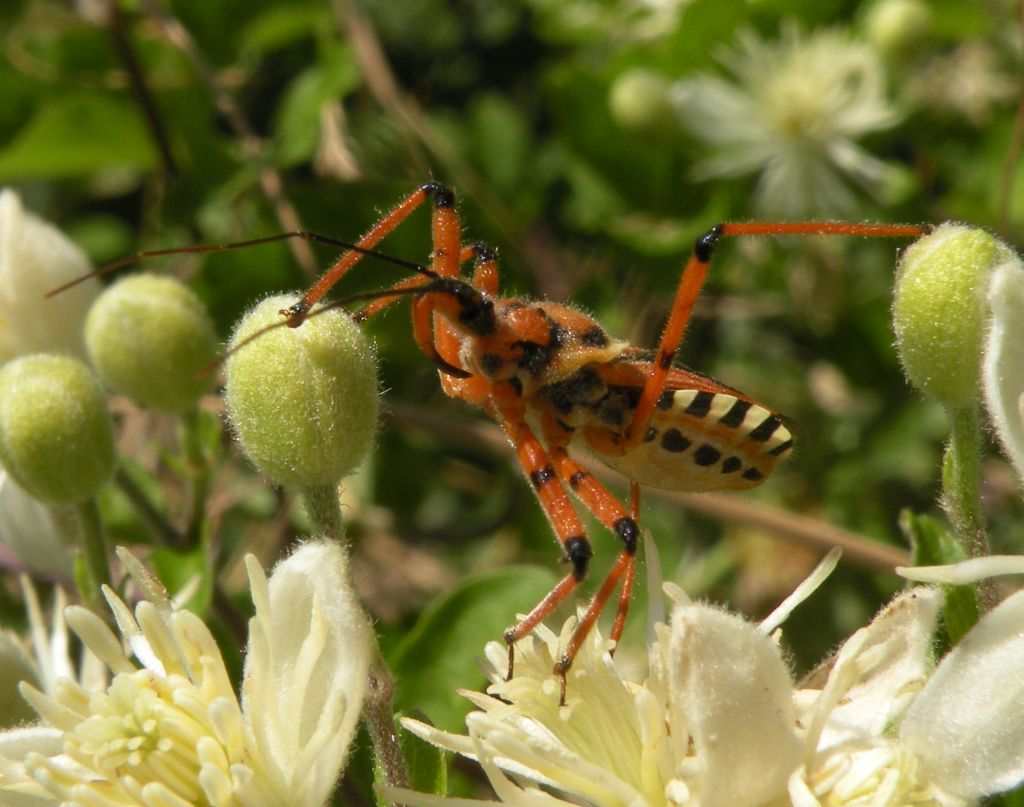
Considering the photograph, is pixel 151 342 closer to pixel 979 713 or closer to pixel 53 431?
pixel 53 431

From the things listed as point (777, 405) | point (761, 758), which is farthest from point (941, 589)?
point (777, 405)

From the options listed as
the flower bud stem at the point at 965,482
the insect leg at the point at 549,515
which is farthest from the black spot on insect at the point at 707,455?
the flower bud stem at the point at 965,482

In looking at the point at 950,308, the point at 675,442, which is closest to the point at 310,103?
the point at 675,442

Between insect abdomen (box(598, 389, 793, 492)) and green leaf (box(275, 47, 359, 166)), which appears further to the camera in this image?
green leaf (box(275, 47, 359, 166))

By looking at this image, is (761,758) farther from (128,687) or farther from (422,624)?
(422,624)

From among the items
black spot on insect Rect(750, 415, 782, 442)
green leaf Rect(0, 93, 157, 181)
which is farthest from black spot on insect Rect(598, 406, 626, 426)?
green leaf Rect(0, 93, 157, 181)

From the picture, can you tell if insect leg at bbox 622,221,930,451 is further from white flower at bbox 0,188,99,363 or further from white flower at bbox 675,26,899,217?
white flower at bbox 675,26,899,217

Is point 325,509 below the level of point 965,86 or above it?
below
